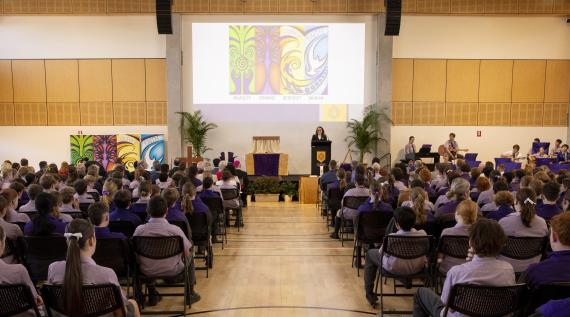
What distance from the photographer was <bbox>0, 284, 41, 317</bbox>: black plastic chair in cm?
315

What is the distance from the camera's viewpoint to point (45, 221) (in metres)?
4.77

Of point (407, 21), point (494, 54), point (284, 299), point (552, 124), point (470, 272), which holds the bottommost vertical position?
point (284, 299)

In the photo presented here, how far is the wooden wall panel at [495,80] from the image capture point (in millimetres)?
16719

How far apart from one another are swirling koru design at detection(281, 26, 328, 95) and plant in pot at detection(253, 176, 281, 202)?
4314 millimetres

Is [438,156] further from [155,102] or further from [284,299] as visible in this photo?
[284,299]

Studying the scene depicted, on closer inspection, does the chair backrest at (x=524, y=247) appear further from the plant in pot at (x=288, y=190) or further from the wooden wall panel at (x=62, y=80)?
the wooden wall panel at (x=62, y=80)

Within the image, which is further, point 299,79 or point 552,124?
point 552,124

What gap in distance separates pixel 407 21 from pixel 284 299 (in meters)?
13.4

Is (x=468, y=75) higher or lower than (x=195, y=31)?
lower

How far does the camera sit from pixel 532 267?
131 inches

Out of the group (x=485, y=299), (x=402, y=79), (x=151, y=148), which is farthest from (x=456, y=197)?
(x=151, y=148)

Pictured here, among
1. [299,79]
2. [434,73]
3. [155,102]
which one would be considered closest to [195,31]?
[155,102]

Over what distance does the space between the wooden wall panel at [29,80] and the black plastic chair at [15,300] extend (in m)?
15.3

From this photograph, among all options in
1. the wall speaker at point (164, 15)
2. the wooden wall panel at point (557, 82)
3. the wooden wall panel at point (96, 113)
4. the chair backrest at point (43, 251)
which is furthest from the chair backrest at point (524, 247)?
the wooden wall panel at point (96, 113)
